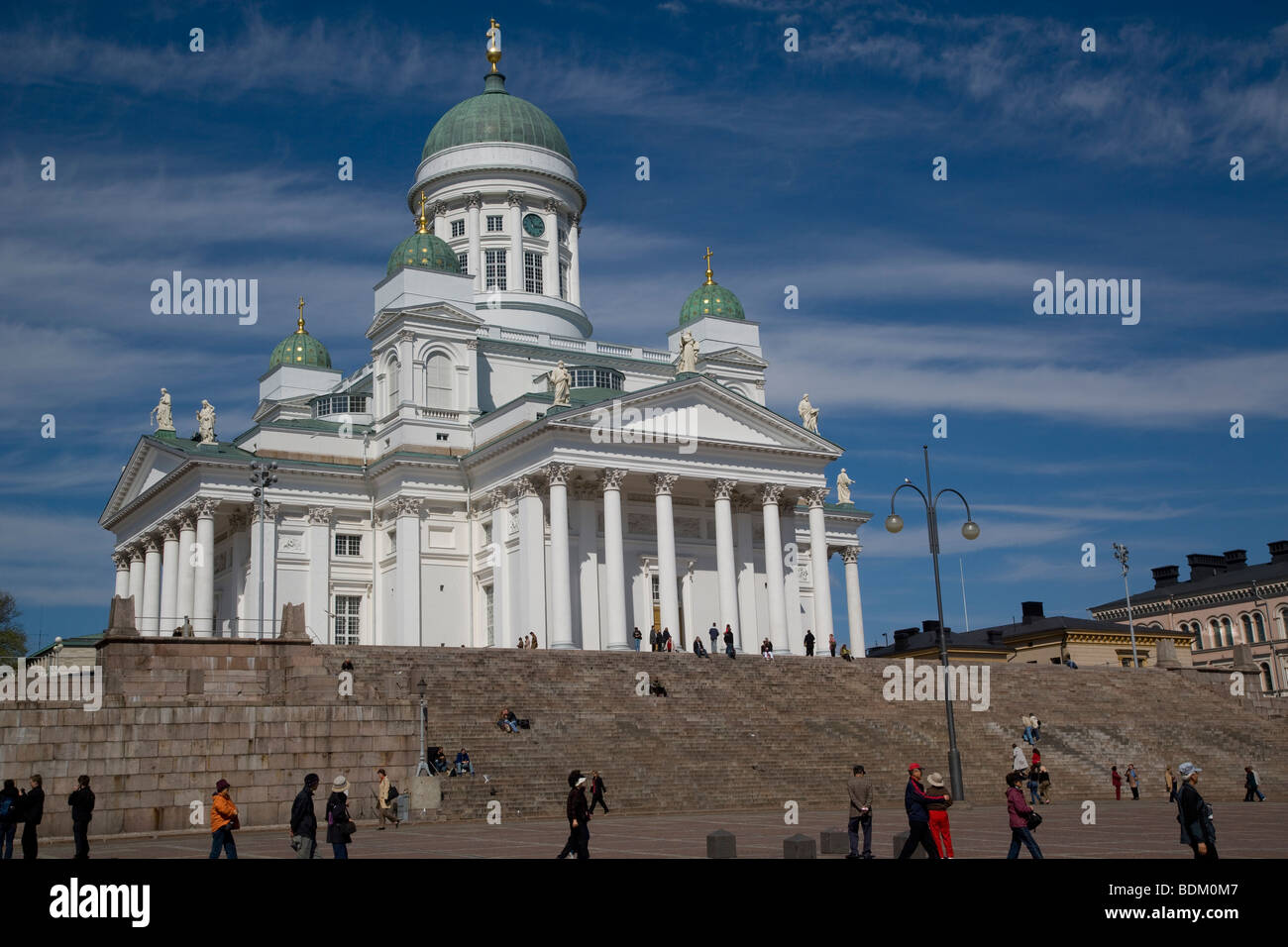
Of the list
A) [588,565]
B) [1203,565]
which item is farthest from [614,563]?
[1203,565]

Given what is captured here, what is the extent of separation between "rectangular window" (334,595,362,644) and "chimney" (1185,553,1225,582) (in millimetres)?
66360

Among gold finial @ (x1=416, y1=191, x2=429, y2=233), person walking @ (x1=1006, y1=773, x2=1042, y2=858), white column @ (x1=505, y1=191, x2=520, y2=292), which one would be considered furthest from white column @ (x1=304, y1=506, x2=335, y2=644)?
person walking @ (x1=1006, y1=773, x2=1042, y2=858)

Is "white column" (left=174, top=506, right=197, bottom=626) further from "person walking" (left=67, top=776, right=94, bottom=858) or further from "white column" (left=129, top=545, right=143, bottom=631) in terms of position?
"person walking" (left=67, top=776, right=94, bottom=858)

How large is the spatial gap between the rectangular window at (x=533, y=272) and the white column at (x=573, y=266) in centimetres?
212

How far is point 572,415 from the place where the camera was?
180 feet

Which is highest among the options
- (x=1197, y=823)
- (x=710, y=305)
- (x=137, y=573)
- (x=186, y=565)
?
(x=710, y=305)

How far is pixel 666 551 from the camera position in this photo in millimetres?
56062

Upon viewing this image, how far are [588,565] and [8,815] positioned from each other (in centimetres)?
3585

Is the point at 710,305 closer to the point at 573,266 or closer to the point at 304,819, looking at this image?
the point at 573,266

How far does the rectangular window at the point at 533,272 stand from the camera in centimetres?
7425

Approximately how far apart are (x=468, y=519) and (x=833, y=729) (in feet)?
78.2

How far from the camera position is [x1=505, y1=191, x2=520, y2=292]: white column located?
240 feet
